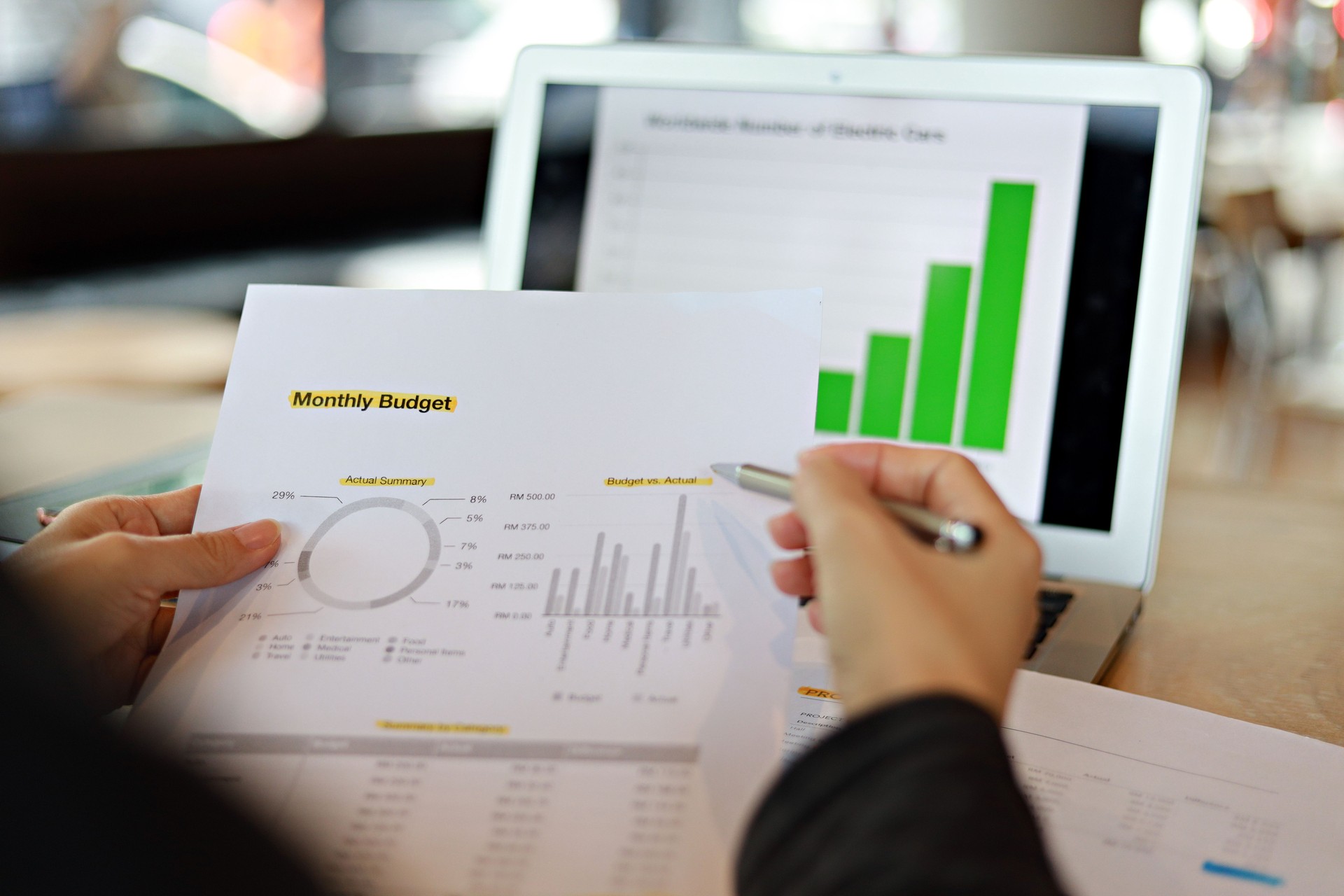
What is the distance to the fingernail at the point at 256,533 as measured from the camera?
463 millimetres

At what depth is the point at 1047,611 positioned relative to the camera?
0.62 meters

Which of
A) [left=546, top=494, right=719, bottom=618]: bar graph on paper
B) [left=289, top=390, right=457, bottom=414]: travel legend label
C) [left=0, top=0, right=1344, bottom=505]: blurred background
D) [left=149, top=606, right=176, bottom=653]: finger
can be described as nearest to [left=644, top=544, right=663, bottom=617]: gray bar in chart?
[left=546, top=494, right=719, bottom=618]: bar graph on paper

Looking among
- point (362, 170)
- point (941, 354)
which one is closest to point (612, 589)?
point (941, 354)

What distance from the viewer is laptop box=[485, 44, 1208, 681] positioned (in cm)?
65

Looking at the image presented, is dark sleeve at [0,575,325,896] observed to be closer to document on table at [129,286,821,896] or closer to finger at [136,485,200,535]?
document on table at [129,286,821,896]

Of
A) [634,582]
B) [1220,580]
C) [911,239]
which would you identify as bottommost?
[1220,580]

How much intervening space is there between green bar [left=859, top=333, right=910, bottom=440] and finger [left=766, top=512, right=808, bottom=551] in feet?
0.83

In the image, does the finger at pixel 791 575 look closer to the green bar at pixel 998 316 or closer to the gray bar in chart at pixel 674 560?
the gray bar in chart at pixel 674 560

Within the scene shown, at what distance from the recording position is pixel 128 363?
132 centimetres

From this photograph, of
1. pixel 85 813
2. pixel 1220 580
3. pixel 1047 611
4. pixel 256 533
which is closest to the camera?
pixel 85 813

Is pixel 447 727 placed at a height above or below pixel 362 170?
below

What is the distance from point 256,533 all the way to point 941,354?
441mm

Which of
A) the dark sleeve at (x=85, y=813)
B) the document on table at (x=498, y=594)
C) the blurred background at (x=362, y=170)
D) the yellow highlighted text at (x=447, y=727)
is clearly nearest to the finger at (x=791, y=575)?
the document on table at (x=498, y=594)

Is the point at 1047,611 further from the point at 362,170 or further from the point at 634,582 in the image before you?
the point at 362,170
